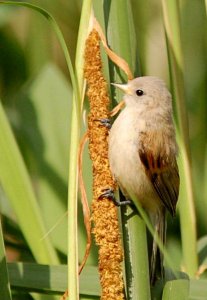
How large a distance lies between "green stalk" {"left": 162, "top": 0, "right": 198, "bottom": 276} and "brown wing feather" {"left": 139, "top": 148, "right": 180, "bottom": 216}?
4cm

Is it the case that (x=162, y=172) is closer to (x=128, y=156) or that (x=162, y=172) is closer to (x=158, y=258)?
(x=128, y=156)

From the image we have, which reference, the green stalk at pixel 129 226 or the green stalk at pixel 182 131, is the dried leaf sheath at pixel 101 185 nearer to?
the green stalk at pixel 129 226

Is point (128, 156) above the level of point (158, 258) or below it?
above

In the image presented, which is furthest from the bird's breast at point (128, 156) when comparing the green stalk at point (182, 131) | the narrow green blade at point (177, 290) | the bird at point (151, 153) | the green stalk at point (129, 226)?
the narrow green blade at point (177, 290)

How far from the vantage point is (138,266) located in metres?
1.80

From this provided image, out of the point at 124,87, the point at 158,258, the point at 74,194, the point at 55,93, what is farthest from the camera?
the point at 55,93

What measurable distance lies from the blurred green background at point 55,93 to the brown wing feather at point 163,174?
0.69ft

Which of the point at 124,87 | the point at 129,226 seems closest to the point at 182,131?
the point at 124,87

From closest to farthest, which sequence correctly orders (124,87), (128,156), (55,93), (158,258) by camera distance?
(124,87), (158,258), (128,156), (55,93)

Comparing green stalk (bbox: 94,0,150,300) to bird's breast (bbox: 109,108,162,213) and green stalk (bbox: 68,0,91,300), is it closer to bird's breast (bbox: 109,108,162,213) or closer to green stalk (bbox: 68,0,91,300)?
green stalk (bbox: 68,0,91,300)

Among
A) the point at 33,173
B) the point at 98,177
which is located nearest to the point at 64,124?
the point at 33,173

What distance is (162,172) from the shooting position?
90.4 inches

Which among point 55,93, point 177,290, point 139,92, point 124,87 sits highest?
point 55,93

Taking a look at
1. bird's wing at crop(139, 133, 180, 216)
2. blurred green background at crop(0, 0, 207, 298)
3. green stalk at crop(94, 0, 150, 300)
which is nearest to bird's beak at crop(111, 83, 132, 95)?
green stalk at crop(94, 0, 150, 300)
